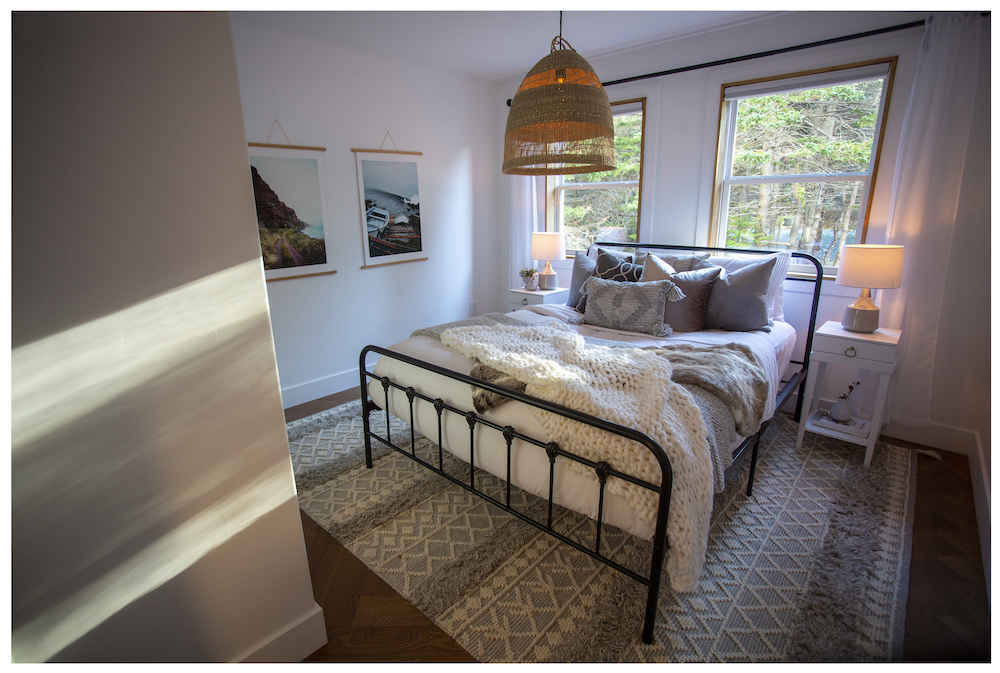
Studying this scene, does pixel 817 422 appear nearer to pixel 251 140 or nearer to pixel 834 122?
pixel 834 122

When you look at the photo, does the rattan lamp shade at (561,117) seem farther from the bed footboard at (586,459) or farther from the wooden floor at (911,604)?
the wooden floor at (911,604)

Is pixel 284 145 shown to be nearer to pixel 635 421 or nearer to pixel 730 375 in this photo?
pixel 635 421

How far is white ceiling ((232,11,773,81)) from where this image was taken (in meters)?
2.84

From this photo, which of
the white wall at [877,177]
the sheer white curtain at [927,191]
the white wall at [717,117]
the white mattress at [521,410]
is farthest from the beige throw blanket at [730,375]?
the white wall at [717,117]

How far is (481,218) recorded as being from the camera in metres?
4.54

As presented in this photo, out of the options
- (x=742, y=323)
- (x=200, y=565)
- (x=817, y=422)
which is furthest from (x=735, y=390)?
(x=200, y=565)

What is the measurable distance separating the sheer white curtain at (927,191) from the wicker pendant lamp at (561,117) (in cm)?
174

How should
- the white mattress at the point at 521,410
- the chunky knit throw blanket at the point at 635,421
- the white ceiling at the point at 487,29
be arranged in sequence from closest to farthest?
1. the chunky knit throw blanket at the point at 635,421
2. the white mattress at the point at 521,410
3. the white ceiling at the point at 487,29

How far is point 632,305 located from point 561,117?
46.8 inches

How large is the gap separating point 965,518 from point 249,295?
2988mm

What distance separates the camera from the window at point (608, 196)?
374 centimetres

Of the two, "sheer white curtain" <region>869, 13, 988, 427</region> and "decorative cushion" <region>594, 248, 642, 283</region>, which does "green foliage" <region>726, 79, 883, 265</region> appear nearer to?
"sheer white curtain" <region>869, 13, 988, 427</region>

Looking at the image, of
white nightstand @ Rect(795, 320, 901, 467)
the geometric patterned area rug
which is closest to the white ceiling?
white nightstand @ Rect(795, 320, 901, 467)

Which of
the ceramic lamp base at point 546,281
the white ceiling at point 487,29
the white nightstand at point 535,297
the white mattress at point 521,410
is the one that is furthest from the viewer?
the ceramic lamp base at point 546,281
